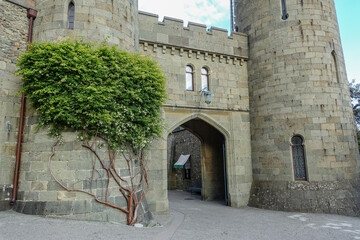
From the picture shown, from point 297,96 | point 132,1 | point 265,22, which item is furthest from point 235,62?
point 132,1

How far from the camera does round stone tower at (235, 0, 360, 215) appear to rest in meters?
9.38

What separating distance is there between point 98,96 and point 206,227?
473cm

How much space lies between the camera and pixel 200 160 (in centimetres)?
1659

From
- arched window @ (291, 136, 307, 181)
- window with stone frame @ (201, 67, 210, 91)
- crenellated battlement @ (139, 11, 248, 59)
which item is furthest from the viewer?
window with stone frame @ (201, 67, 210, 91)

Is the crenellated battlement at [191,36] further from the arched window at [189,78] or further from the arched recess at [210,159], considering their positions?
the arched recess at [210,159]

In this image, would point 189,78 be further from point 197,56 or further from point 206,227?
point 206,227

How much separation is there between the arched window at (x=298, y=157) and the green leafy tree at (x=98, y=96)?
5.86 m

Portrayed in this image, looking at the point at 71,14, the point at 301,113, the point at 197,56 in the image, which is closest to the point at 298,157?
the point at 301,113

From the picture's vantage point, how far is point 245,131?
1119cm

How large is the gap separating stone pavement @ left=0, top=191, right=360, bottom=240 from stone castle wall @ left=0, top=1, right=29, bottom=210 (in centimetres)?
107

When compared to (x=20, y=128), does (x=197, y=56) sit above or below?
above

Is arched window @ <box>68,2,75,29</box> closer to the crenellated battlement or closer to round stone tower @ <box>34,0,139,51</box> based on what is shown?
round stone tower @ <box>34,0,139,51</box>

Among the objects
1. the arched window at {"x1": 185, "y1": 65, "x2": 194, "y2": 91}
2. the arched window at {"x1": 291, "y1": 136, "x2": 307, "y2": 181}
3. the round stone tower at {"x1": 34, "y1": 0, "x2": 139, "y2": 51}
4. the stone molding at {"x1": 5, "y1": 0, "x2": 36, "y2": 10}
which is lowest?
the arched window at {"x1": 291, "y1": 136, "x2": 307, "y2": 181}

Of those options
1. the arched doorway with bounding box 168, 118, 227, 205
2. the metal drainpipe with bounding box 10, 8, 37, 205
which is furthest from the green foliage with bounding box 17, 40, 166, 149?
the arched doorway with bounding box 168, 118, 227, 205
